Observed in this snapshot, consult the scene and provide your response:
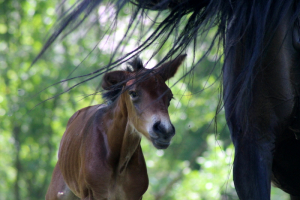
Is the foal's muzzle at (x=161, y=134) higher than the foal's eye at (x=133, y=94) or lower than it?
lower

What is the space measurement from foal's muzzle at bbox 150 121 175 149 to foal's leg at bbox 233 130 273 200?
54 cm

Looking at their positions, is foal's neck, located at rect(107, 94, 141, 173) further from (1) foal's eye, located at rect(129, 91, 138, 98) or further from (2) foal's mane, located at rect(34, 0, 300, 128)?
(2) foal's mane, located at rect(34, 0, 300, 128)

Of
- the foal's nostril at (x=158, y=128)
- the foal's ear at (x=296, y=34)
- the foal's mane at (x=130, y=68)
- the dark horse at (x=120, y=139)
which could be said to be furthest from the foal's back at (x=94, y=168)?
the foal's ear at (x=296, y=34)

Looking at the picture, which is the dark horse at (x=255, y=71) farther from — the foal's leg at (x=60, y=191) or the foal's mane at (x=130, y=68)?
the foal's leg at (x=60, y=191)

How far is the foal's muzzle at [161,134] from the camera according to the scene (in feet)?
8.43

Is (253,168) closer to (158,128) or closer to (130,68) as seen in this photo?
(158,128)

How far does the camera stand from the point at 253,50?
2043 mm

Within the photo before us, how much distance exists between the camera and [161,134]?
2.59 m

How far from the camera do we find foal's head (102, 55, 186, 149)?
2607mm

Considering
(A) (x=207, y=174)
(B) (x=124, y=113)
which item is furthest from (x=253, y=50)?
(A) (x=207, y=174)

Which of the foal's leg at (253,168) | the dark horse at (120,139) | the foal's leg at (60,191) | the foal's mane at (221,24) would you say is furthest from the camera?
the foal's leg at (60,191)

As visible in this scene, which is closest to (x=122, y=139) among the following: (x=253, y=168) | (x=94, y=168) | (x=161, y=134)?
(x=94, y=168)

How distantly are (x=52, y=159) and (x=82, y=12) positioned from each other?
9766mm

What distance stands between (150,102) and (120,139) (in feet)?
1.60
